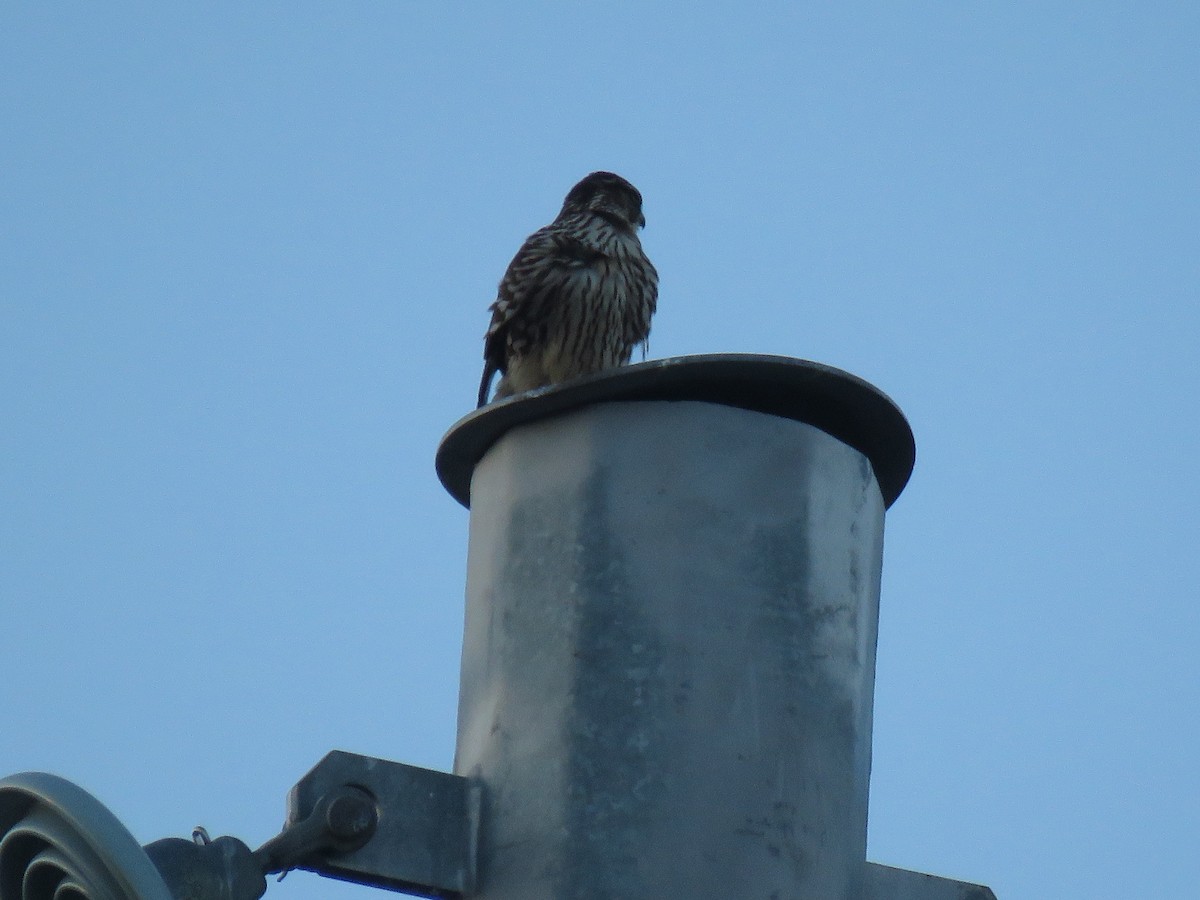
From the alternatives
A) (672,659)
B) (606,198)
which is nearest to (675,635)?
(672,659)

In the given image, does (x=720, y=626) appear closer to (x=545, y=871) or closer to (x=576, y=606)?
(x=576, y=606)

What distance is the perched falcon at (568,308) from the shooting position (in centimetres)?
783

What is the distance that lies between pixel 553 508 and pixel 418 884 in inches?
30.3

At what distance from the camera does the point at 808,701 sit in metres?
3.90

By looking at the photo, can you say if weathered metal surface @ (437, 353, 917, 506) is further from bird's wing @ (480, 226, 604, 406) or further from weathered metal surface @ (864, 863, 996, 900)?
bird's wing @ (480, 226, 604, 406)

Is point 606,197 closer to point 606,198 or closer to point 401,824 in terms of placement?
point 606,198

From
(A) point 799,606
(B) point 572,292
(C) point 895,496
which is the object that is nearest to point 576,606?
(A) point 799,606

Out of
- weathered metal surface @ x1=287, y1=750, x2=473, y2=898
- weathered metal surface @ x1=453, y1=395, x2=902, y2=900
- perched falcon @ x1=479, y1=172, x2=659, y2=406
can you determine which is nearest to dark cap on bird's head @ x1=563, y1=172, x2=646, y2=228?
perched falcon @ x1=479, y1=172, x2=659, y2=406

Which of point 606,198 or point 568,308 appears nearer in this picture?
point 568,308

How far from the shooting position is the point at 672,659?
384cm

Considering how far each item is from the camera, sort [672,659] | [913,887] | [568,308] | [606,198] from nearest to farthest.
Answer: [672,659], [913,887], [568,308], [606,198]

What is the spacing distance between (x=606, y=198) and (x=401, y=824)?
5.04 metres

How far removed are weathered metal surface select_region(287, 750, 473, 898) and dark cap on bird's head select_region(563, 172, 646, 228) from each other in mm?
4876

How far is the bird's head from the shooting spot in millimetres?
8523
